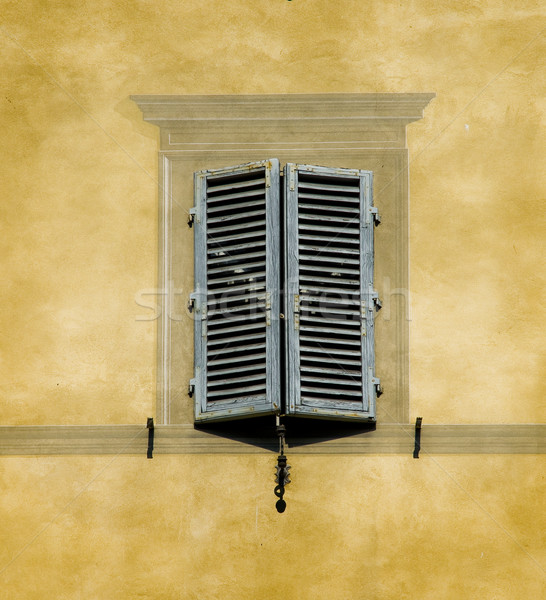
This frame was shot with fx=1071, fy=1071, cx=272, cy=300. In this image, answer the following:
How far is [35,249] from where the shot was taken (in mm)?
8633

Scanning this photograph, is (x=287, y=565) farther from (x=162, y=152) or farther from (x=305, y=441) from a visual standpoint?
(x=162, y=152)

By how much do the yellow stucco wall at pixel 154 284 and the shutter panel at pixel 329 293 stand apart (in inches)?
16.3

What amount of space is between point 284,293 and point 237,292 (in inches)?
14.6

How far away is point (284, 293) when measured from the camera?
8344 mm

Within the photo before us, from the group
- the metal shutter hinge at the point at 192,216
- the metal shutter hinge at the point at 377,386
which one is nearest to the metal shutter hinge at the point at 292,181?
the metal shutter hinge at the point at 192,216

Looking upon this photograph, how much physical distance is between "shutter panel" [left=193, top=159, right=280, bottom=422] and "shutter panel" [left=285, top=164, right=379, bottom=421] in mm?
137

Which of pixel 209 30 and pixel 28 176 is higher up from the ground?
pixel 209 30

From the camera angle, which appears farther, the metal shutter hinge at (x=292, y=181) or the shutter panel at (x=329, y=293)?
the metal shutter hinge at (x=292, y=181)

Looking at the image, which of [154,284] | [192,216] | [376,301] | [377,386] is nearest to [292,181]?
[192,216]

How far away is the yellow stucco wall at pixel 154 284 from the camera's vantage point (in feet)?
26.4

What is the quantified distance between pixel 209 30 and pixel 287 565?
4.37 metres

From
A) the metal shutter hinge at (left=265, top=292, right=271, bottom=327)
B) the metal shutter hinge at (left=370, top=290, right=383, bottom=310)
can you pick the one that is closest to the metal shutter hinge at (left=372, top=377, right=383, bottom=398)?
the metal shutter hinge at (left=370, top=290, right=383, bottom=310)

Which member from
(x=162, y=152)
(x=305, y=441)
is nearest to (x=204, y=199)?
(x=162, y=152)

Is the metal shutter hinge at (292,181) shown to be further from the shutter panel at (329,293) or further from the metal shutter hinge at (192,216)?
the metal shutter hinge at (192,216)
